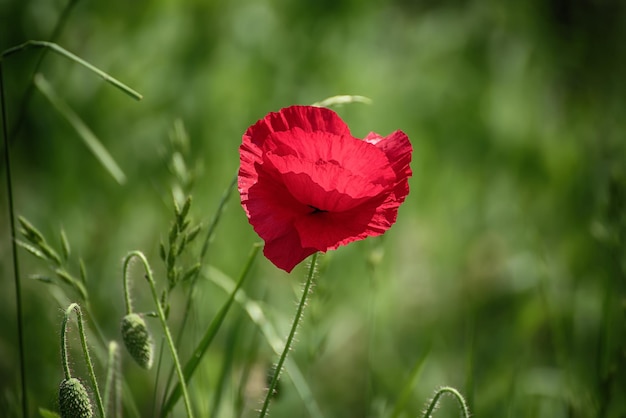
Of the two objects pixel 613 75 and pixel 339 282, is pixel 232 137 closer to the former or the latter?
pixel 339 282

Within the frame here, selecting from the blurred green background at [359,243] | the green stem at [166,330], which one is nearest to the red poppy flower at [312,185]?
the green stem at [166,330]

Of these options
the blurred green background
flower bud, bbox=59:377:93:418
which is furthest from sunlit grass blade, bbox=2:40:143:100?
the blurred green background

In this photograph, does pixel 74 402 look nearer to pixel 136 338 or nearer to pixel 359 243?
pixel 136 338

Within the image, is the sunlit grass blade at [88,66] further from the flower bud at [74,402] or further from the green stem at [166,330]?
the flower bud at [74,402]

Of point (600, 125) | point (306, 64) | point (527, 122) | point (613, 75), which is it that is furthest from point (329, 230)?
point (613, 75)

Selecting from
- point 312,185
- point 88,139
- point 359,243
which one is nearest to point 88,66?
point 312,185

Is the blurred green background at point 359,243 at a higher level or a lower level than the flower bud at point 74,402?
higher
